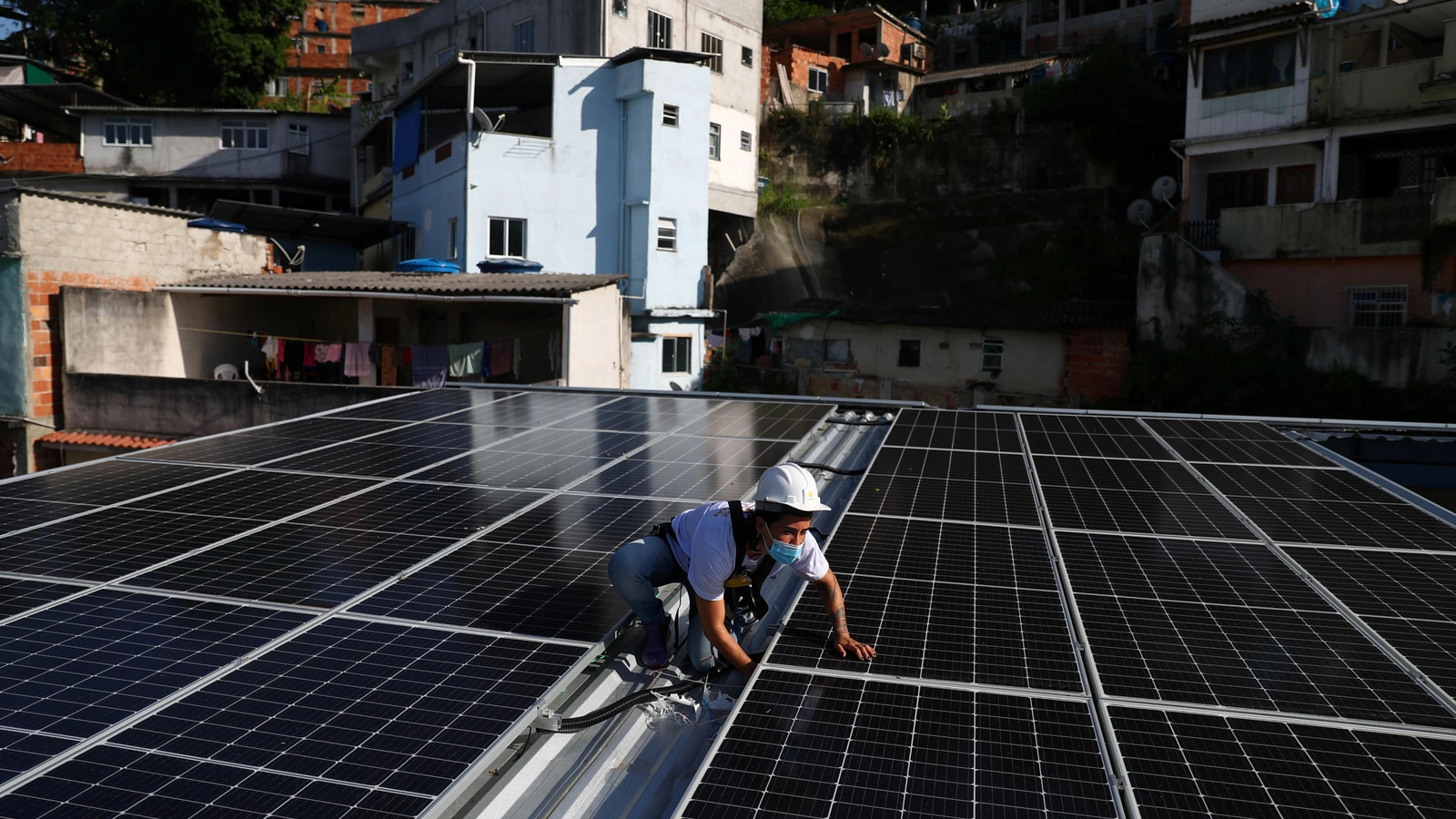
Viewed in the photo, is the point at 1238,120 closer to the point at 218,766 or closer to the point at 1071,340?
the point at 1071,340

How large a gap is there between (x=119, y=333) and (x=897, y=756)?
2576 centimetres

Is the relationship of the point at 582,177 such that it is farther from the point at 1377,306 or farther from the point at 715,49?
the point at 1377,306

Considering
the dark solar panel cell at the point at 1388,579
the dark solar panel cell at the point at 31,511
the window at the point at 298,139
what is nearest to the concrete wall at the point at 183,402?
the dark solar panel cell at the point at 31,511

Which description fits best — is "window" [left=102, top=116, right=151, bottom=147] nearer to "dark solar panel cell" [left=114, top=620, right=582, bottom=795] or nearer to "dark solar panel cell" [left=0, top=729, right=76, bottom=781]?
"dark solar panel cell" [left=114, top=620, right=582, bottom=795]

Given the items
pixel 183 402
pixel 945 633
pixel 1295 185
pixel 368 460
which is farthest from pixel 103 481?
pixel 1295 185

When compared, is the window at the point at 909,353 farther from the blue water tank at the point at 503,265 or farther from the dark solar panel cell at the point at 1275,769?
the dark solar panel cell at the point at 1275,769

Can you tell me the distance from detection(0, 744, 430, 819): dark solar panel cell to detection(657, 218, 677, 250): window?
33.5 meters

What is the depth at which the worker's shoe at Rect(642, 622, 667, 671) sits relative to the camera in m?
5.22

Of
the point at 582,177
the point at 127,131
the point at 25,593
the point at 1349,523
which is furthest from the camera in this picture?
the point at 127,131

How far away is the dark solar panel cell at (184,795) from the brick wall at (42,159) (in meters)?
51.9

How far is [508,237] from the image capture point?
1330 inches

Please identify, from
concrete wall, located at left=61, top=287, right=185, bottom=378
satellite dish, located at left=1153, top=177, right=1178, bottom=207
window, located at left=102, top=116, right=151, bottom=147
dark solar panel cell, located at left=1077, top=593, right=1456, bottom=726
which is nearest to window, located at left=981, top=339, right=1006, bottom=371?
satellite dish, located at left=1153, top=177, right=1178, bottom=207

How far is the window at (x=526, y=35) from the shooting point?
135 ft

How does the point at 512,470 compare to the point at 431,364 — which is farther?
the point at 431,364
